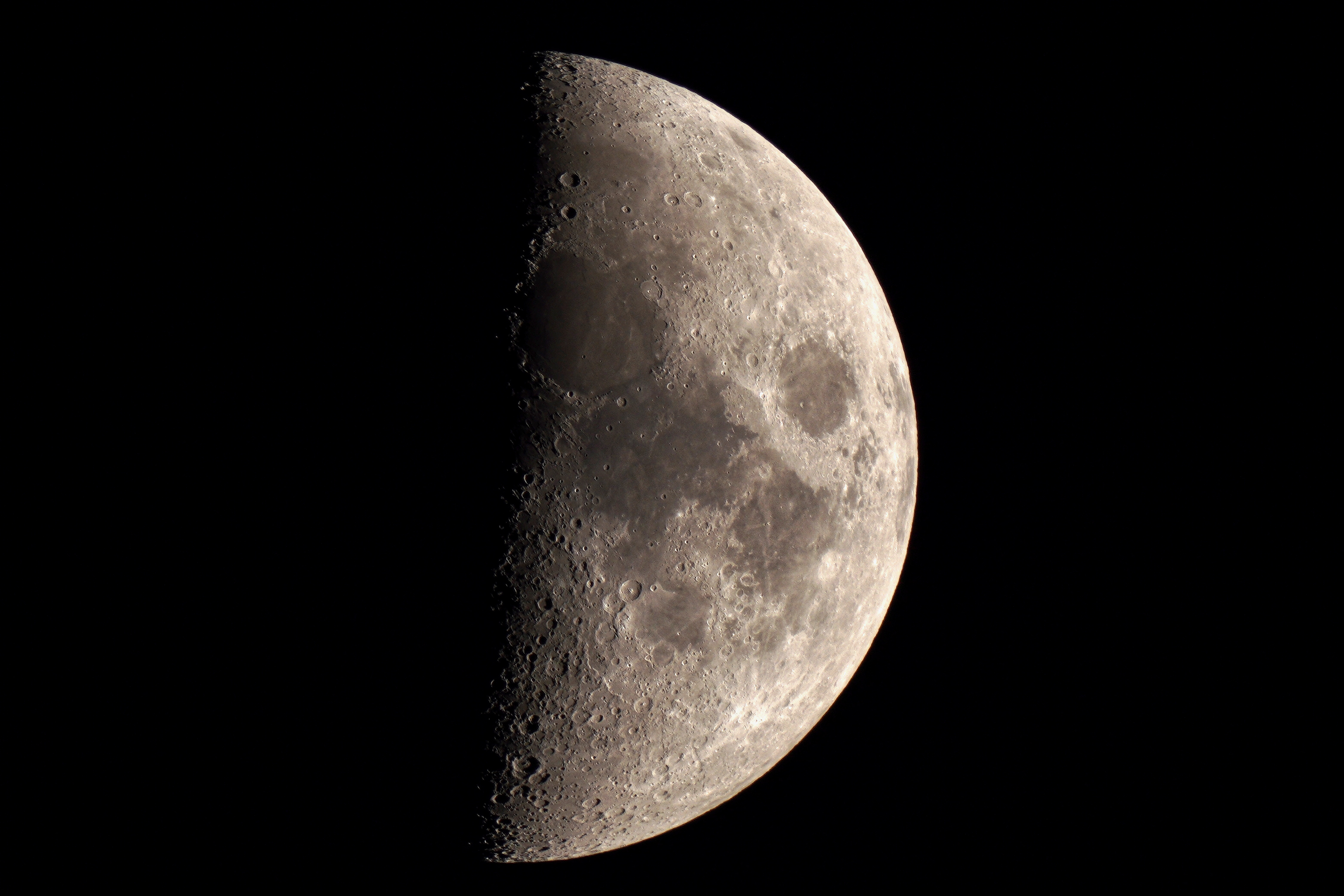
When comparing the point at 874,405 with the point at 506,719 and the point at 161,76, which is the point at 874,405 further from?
the point at 161,76

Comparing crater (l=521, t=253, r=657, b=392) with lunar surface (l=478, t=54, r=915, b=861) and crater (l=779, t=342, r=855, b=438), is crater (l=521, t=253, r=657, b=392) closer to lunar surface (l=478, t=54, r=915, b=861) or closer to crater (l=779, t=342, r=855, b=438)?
lunar surface (l=478, t=54, r=915, b=861)

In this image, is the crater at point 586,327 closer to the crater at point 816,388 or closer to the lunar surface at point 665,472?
the lunar surface at point 665,472

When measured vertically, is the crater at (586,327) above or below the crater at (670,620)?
above

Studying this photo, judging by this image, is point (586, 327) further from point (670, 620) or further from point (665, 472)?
point (670, 620)

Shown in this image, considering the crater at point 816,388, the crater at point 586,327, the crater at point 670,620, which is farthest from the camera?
the crater at point 816,388

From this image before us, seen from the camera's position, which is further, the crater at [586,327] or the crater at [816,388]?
the crater at [816,388]

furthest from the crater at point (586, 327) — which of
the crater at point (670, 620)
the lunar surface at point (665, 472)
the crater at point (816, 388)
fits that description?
the crater at point (670, 620)

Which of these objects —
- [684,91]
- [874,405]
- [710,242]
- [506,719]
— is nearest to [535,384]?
[710,242]

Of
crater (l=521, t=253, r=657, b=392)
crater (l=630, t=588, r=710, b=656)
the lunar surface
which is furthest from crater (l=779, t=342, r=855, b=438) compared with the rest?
crater (l=630, t=588, r=710, b=656)
